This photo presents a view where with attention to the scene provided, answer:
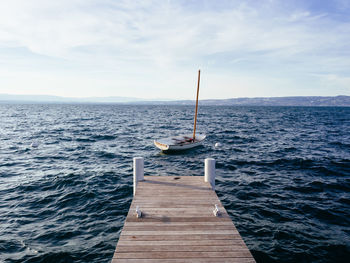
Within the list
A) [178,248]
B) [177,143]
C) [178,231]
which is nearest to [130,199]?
[178,231]

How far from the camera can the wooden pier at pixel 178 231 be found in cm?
537

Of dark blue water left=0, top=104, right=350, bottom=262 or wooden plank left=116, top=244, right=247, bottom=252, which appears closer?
wooden plank left=116, top=244, right=247, bottom=252

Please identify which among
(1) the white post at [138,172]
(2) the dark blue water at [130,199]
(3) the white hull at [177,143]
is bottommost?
(2) the dark blue water at [130,199]

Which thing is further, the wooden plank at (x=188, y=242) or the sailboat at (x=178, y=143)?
the sailboat at (x=178, y=143)

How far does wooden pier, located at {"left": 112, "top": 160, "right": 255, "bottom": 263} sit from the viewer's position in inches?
211

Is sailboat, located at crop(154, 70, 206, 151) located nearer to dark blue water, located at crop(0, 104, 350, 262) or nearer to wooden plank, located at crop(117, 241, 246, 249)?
dark blue water, located at crop(0, 104, 350, 262)

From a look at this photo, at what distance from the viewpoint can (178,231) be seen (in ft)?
21.1

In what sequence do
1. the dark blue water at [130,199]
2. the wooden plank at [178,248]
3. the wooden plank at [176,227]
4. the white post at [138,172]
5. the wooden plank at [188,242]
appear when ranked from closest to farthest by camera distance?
the wooden plank at [178,248]
the wooden plank at [188,242]
the wooden plank at [176,227]
the dark blue water at [130,199]
the white post at [138,172]

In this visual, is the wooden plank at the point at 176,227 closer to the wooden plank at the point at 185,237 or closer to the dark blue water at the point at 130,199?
the wooden plank at the point at 185,237

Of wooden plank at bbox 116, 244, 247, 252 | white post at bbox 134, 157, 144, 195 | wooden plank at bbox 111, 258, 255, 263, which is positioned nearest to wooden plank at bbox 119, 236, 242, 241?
wooden plank at bbox 116, 244, 247, 252

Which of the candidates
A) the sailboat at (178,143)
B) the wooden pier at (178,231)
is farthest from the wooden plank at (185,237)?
the sailboat at (178,143)

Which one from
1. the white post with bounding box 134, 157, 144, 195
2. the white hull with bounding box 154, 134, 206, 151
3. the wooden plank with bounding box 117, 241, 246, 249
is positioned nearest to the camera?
A: the wooden plank with bounding box 117, 241, 246, 249

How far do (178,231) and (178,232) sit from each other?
0.16ft

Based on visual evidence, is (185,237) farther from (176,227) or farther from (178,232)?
(176,227)
